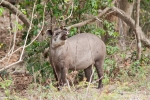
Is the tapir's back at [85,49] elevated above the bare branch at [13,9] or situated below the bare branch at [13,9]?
below

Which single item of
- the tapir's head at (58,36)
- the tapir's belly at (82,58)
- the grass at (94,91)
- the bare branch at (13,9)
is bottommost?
the grass at (94,91)

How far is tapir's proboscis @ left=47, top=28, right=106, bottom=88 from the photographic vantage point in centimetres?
898

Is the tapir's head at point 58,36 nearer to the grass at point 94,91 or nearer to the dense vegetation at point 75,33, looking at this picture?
the dense vegetation at point 75,33

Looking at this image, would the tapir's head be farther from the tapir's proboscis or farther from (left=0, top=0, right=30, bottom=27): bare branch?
(left=0, top=0, right=30, bottom=27): bare branch

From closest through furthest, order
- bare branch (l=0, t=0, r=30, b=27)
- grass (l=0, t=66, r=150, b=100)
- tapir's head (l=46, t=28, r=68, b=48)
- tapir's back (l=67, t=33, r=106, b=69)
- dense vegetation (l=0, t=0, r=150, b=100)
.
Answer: grass (l=0, t=66, r=150, b=100) < tapir's head (l=46, t=28, r=68, b=48) < tapir's back (l=67, t=33, r=106, b=69) < dense vegetation (l=0, t=0, r=150, b=100) < bare branch (l=0, t=0, r=30, b=27)

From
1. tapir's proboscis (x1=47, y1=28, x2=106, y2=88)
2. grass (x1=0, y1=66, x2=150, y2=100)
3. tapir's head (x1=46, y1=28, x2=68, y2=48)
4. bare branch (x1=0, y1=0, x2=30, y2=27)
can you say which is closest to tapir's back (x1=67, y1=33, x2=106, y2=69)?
tapir's proboscis (x1=47, y1=28, x2=106, y2=88)

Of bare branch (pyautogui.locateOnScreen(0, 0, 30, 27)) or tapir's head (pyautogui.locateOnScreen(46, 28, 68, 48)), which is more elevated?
bare branch (pyautogui.locateOnScreen(0, 0, 30, 27))

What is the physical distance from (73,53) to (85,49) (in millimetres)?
364

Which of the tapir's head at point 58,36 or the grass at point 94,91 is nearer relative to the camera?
the grass at point 94,91

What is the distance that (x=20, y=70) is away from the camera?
11.9 metres

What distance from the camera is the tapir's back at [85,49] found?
940cm

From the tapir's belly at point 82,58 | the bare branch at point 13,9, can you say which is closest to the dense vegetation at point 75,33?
the bare branch at point 13,9

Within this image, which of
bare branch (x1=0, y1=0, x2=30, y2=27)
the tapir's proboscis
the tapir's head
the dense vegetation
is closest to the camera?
the tapir's head

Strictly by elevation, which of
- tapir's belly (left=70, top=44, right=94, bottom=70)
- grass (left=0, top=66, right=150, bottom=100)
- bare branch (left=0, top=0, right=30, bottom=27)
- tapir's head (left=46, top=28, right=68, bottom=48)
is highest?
bare branch (left=0, top=0, right=30, bottom=27)
